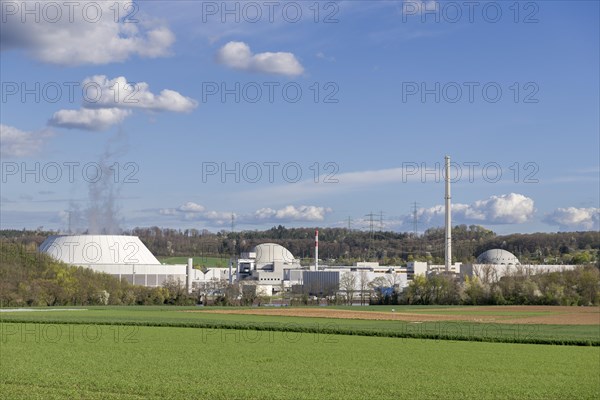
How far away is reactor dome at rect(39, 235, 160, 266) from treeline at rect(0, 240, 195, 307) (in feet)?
49.1

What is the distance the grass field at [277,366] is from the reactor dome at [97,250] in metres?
75.9

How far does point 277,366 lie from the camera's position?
2591 centimetres

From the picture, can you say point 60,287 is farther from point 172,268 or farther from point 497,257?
point 497,257

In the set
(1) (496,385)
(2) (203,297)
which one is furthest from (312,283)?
(1) (496,385)

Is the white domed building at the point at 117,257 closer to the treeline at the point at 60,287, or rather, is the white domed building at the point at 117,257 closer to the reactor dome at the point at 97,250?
the reactor dome at the point at 97,250

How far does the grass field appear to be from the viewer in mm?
20250

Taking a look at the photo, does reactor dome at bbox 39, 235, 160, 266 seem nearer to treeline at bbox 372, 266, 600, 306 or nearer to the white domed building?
the white domed building

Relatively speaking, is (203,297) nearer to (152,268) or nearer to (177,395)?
(152,268)

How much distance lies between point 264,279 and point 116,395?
12807 centimetres

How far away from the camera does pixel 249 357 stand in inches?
1128

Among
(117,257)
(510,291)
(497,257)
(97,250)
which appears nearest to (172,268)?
(117,257)

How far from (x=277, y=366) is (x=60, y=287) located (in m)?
65.8

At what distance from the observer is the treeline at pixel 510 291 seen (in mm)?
87375

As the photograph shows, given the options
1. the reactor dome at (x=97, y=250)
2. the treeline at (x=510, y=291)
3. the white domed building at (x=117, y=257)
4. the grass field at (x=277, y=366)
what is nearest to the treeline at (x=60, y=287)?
the white domed building at (x=117, y=257)
